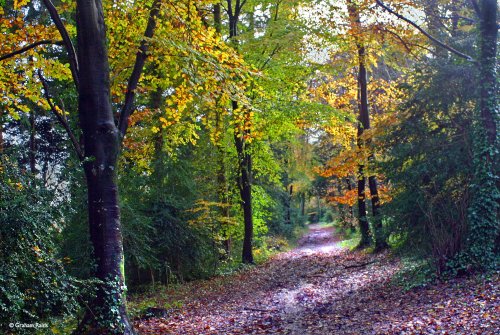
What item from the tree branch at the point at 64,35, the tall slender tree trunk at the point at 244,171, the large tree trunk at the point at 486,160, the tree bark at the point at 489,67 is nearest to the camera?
the tree branch at the point at 64,35

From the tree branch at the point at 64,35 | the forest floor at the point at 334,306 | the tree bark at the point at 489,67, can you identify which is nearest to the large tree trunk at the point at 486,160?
the tree bark at the point at 489,67

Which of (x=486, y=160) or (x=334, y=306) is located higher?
(x=486, y=160)

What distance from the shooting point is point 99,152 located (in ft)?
23.3

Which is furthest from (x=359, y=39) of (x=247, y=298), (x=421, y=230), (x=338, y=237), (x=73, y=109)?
(x=338, y=237)

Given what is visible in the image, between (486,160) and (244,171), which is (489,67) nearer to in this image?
(486,160)

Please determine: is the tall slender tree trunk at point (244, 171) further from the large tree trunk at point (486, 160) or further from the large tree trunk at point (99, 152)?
the large tree trunk at point (99, 152)

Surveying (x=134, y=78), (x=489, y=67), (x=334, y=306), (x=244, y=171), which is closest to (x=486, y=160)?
(x=489, y=67)

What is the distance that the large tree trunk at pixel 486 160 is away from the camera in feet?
30.9

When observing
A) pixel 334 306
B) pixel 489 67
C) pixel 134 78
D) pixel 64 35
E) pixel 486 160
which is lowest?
pixel 334 306

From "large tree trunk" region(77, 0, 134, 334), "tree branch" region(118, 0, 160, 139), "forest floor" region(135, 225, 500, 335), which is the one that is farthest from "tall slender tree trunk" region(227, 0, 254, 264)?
"large tree trunk" region(77, 0, 134, 334)

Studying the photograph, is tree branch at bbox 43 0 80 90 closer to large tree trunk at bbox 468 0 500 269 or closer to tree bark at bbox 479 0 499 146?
large tree trunk at bbox 468 0 500 269

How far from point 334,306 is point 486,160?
467 cm

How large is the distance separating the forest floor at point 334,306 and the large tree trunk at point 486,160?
0.87 meters

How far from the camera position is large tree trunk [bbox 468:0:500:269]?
9422 millimetres
